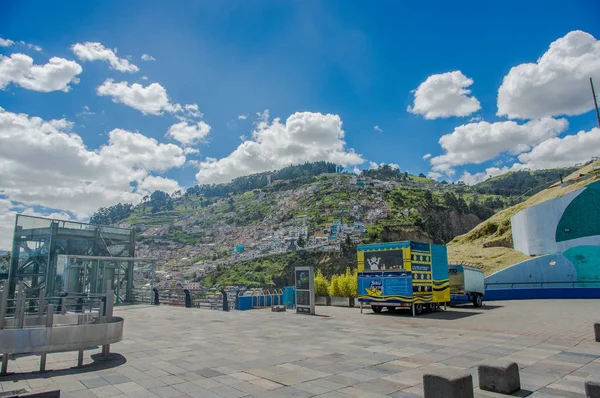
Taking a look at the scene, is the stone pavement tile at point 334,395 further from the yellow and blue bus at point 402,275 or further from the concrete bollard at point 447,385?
the yellow and blue bus at point 402,275

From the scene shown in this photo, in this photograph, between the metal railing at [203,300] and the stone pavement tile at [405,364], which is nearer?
the stone pavement tile at [405,364]

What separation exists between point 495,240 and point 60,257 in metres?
41.2

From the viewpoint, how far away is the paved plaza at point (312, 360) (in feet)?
19.3

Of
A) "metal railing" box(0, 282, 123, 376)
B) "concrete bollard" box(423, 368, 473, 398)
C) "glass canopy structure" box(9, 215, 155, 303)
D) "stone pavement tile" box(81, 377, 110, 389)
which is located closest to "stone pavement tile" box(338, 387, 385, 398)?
"concrete bollard" box(423, 368, 473, 398)

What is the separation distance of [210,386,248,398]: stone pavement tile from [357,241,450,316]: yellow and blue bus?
11825mm

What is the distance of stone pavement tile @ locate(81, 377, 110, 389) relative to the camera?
6.09m

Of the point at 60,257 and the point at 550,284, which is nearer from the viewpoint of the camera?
the point at 60,257

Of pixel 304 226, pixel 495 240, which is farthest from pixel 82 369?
pixel 304 226

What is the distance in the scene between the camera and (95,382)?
20.6ft

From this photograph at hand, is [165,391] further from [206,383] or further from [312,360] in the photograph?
[312,360]

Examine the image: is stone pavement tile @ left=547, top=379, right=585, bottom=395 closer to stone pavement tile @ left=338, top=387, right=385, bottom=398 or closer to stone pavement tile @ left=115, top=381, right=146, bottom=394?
stone pavement tile @ left=338, top=387, right=385, bottom=398

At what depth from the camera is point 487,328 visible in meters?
12.4

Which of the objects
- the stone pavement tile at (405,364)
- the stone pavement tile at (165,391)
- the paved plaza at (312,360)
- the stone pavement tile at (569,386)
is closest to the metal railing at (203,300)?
the paved plaza at (312,360)

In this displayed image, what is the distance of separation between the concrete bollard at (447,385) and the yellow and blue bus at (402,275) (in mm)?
11727
